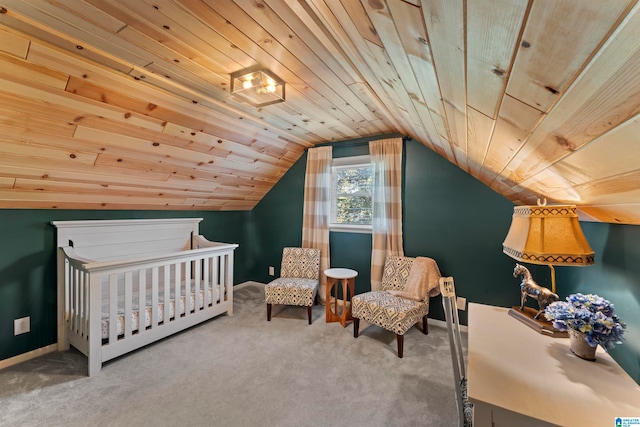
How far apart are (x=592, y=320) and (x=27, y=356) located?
12.3 feet

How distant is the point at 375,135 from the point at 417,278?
174cm

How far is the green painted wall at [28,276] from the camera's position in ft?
7.06

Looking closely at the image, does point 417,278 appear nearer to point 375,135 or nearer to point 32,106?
point 375,135

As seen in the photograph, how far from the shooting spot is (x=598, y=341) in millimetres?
1048

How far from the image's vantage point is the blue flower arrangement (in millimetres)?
1038

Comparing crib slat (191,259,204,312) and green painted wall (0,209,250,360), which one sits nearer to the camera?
green painted wall (0,209,250,360)

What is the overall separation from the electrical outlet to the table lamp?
11.8 feet

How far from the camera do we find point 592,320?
1063 millimetres

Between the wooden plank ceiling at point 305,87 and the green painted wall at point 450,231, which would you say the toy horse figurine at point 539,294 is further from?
the green painted wall at point 450,231

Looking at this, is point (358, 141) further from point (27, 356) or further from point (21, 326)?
point (27, 356)

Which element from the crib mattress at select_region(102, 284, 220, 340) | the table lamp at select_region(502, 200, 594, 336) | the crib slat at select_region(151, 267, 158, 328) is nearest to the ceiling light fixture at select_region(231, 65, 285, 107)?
the table lamp at select_region(502, 200, 594, 336)

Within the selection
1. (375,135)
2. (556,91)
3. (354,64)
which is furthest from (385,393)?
(375,135)

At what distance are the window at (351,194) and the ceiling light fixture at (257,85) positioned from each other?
178cm

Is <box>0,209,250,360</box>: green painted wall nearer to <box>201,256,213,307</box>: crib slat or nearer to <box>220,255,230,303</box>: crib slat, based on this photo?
<box>201,256,213,307</box>: crib slat
